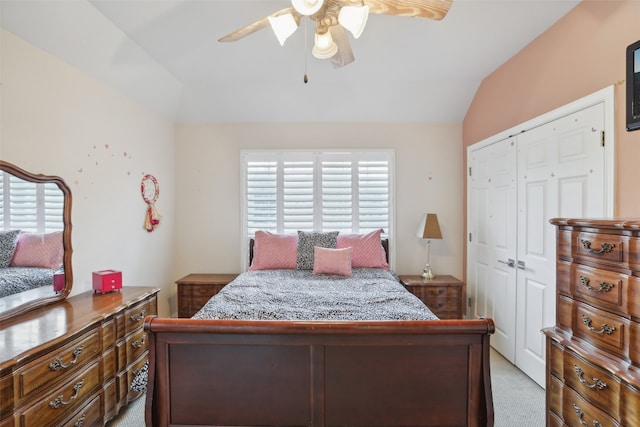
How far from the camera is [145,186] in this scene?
10.6 feet

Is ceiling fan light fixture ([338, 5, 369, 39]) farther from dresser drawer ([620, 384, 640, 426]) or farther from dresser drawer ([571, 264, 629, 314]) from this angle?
dresser drawer ([620, 384, 640, 426])

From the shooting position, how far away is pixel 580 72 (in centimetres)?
204

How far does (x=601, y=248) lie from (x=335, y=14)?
67.3 inches

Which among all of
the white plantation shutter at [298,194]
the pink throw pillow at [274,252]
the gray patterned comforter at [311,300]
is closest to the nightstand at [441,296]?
the gray patterned comforter at [311,300]

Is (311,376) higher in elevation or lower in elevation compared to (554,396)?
higher

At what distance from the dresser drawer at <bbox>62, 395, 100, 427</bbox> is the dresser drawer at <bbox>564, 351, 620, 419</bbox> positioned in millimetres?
2595

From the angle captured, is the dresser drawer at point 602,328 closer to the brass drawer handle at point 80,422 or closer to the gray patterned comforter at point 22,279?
the brass drawer handle at point 80,422

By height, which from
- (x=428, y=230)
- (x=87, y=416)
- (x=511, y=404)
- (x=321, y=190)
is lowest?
(x=511, y=404)

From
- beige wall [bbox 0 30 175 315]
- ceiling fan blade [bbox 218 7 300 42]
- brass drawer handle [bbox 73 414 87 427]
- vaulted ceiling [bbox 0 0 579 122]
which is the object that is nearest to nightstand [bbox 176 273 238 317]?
beige wall [bbox 0 30 175 315]

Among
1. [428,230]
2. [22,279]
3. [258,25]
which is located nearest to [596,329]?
[428,230]

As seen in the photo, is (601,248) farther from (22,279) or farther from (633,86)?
(22,279)

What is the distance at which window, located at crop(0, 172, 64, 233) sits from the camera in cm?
175

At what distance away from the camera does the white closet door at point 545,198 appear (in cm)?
195

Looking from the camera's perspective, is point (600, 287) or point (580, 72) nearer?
point (600, 287)
